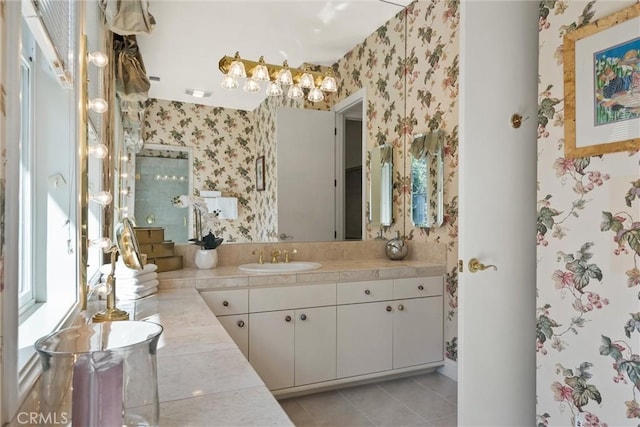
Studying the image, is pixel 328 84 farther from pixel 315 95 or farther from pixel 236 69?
pixel 236 69

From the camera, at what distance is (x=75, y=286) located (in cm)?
126

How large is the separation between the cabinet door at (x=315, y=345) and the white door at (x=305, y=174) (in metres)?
0.71

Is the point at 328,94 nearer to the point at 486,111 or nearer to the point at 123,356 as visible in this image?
the point at 486,111

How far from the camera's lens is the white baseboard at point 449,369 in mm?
2414

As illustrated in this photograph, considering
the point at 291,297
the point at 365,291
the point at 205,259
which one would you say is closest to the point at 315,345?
the point at 291,297

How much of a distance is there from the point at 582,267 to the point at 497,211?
39 centimetres

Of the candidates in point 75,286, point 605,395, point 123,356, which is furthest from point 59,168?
point 605,395

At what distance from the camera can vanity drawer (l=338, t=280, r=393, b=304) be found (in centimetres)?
225

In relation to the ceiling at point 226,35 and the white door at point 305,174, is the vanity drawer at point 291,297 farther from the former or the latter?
the ceiling at point 226,35

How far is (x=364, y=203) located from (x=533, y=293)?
149 centimetres

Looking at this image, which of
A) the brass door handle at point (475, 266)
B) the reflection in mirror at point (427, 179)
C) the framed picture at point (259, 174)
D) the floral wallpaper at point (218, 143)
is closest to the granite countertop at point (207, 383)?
the brass door handle at point (475, 266)

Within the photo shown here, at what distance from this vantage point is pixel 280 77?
8.77 ft

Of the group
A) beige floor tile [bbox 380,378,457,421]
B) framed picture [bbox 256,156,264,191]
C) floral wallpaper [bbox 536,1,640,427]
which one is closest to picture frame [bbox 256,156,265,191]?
framed picture [bbox 256,156,264,191]

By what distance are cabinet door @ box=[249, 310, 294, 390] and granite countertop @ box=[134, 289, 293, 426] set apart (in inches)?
30.1
